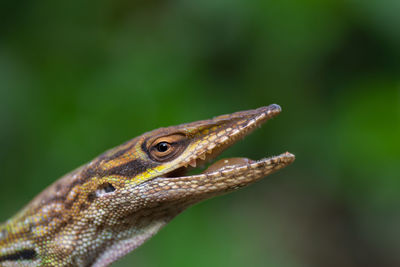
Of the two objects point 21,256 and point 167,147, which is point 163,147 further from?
point 21,256

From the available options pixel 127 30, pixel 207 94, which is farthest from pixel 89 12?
pixel 207 94

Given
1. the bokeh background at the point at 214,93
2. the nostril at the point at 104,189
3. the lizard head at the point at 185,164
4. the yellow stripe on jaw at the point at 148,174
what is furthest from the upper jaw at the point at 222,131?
the bokeh background at the point at 214,93

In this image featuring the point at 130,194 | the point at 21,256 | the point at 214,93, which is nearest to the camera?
the point at 130,194

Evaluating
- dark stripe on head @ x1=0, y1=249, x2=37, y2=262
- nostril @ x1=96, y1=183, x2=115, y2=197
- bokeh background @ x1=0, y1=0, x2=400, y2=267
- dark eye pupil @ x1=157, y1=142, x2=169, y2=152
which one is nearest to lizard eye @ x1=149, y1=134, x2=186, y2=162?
dark eye pupil @ x1=157, y1=142, x2=169, y2=152

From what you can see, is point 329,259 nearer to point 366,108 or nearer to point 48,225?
point 366,108

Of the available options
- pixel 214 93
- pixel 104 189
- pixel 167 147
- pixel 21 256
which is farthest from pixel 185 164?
pixel 214 93

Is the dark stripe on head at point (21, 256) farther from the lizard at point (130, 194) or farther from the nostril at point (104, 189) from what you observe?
the nostril at point (104, 189)

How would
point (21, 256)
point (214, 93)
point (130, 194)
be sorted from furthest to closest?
point (214, 93) → point (21, 256) → point (130, 194)
